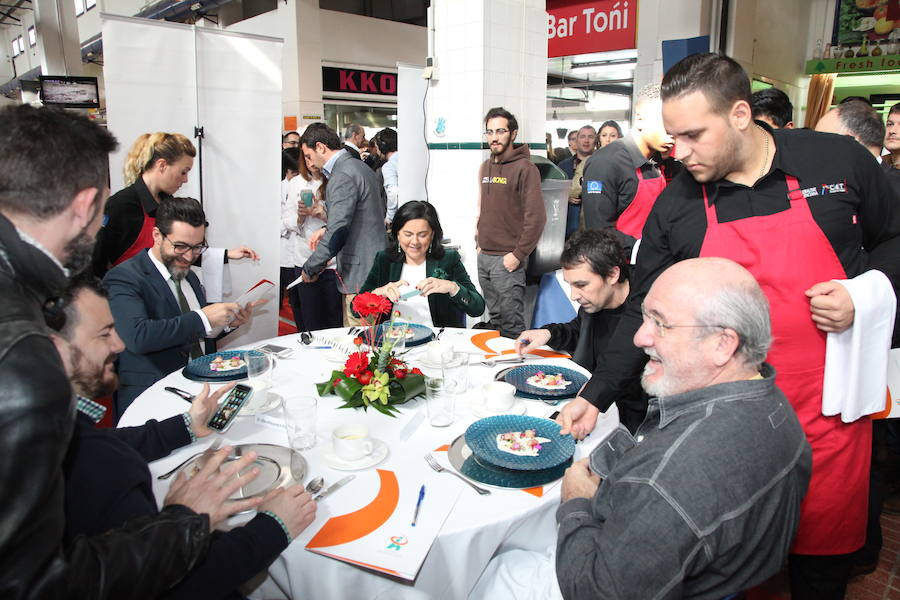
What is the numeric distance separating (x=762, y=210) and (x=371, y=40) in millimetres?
11326

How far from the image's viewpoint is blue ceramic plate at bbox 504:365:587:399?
205cm

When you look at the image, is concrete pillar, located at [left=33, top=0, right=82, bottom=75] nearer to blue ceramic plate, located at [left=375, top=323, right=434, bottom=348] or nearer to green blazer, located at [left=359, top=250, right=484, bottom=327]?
green blazer, located at [left=359, top=250, right=484, bottom=327]

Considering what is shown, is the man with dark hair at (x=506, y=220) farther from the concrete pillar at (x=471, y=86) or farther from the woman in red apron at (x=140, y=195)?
the woman in red apron at (x=140, y=195)

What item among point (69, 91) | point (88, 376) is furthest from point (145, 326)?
point (69, 91)

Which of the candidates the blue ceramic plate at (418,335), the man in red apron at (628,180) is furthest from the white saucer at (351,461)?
the man in red apron at (628,180)

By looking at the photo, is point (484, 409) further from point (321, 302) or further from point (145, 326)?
point (321, 302)

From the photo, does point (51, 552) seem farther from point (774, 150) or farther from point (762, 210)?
point (774, 150)

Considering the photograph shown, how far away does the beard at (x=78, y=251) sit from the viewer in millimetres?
989

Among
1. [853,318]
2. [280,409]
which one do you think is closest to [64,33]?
[280,409]

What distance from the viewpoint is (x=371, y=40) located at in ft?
38.0

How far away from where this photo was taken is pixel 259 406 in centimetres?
196

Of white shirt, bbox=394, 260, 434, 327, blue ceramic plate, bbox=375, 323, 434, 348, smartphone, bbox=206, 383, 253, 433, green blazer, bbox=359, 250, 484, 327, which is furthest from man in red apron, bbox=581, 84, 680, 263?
smartphone, bbox=206, 383, 253, 433

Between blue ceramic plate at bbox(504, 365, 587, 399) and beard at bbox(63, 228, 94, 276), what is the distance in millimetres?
1442

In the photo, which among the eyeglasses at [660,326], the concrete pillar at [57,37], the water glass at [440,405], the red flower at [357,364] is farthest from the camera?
the concrete pillar at [57,37]
